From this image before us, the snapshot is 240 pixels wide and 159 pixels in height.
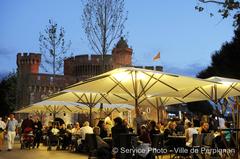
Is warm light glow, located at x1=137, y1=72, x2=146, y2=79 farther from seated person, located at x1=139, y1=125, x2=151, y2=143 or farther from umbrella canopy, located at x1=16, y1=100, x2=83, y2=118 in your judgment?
umbrella canopy, located at x1=16, y1=100, x2=83, y2=118

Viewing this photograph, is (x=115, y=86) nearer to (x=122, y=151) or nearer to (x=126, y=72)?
(x=126, y=72)

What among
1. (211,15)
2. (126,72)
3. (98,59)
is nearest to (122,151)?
(126,72)

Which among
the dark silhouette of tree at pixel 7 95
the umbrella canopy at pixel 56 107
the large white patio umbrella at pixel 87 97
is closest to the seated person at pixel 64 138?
the umbrella canopy at pixel 56 107

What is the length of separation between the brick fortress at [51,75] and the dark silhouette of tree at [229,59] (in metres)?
28.1

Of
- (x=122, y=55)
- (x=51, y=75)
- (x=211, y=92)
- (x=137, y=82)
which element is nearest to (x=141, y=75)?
(x=137, y=82)

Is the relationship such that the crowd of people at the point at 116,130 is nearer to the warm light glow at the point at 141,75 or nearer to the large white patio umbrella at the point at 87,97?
the large white patio umbrella at the point at 87,97

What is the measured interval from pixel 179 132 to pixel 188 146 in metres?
3.91

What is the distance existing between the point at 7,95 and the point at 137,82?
5717 centimetres

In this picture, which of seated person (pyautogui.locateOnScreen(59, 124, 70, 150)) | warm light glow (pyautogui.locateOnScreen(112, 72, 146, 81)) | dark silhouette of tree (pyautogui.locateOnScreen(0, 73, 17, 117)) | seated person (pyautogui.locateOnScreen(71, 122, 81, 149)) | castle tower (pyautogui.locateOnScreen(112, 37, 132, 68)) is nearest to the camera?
warm light glow (pyautogui.locateOnScreen(112, 72, 146, 81))

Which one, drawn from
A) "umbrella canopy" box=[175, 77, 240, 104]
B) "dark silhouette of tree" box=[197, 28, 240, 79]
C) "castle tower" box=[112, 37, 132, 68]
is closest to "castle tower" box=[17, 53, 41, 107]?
"castle tower" box=[112, 37, 132, 68]

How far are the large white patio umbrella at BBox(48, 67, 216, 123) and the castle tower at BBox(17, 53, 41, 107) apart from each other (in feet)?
180

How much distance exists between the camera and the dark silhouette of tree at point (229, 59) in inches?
1409

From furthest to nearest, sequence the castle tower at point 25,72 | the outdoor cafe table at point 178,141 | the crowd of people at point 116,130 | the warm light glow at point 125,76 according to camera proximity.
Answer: the castle tower at point 25,72 → the outdoor cafe table at point 178,141 → the warm light glow at point 125,76 → the crowd of people at point 116,130

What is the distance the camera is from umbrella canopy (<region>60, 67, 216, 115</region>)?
11243mm
